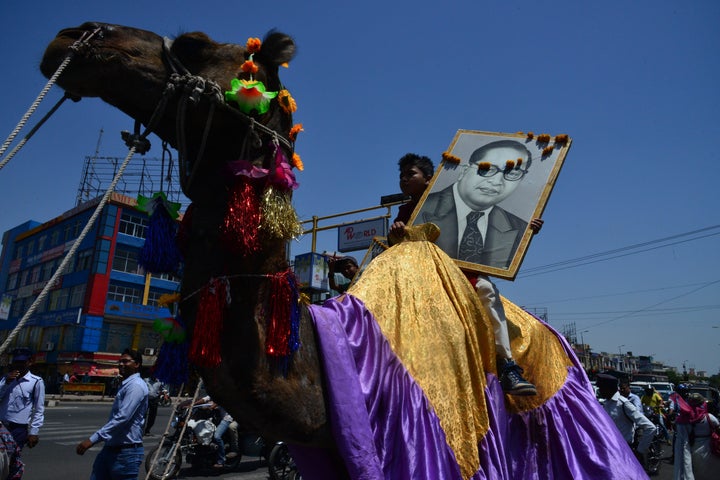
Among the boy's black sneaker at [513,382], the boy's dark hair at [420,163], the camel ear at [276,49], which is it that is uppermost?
the boy's dark hair at [420,163]

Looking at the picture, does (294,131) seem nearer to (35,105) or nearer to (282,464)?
(35,105)

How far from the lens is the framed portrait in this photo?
3.97m

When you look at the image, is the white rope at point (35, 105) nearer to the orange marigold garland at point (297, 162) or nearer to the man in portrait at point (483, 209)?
the orange marigold garland at point (297, 162)

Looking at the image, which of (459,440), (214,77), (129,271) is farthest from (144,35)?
(129,271)

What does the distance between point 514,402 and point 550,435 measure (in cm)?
34

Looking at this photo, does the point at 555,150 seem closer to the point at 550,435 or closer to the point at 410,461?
the point at 550,435

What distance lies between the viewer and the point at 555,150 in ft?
14.4

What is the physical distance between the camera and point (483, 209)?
4.24m

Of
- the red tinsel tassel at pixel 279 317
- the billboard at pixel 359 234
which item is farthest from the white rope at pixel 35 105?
the billboard at pixel 359 234

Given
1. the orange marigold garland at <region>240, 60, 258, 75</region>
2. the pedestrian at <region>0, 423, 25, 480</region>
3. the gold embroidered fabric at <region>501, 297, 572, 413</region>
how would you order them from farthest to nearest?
the pedestrian at <region>0, 423, 25, 480</region> < the gold embroidered fabric at <region>501, 297, 572, 413</region> < the orange marigold garland at <region>240, 60, 258, 75</region>

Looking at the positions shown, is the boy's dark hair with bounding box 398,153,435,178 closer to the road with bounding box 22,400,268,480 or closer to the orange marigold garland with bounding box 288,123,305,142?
the orange marigold garland with bounding box 288,123,305,142

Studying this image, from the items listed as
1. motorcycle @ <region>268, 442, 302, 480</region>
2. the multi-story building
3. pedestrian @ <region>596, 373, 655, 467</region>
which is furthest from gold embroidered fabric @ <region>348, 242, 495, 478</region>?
the multi-story building

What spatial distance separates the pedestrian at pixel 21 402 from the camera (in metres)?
7.08

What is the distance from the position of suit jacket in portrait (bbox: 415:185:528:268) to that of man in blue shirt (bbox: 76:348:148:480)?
3866 mm
